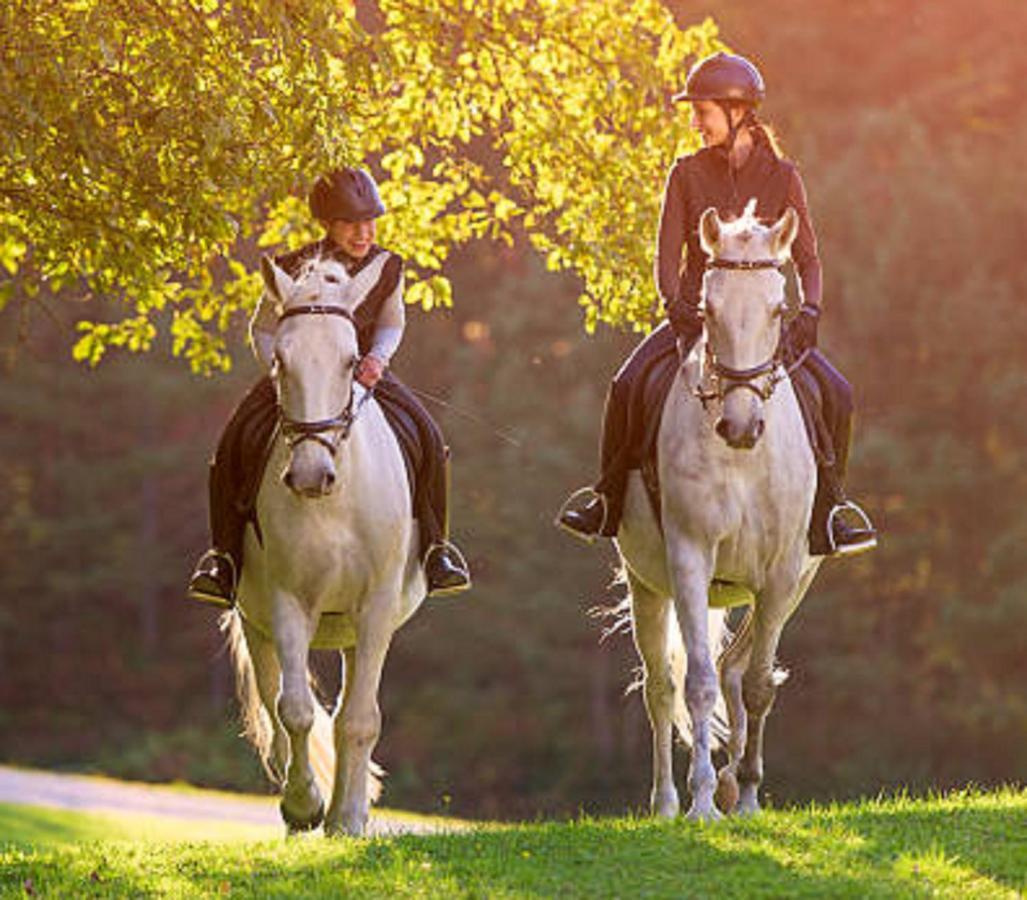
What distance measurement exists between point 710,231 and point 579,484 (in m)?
33.5

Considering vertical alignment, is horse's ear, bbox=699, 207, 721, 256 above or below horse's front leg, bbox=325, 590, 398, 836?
above

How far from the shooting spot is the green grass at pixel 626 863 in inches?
384

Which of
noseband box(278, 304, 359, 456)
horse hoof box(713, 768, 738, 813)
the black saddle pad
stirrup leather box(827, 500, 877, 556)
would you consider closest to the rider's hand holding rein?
noseband box(278, 304, 359, 456)

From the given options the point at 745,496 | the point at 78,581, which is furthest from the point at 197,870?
the point at 78,581

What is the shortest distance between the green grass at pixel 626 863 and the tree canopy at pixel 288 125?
12.7 ft

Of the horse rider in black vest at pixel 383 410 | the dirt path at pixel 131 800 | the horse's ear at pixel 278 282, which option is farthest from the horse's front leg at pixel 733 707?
the dirt path at pixel 131 800

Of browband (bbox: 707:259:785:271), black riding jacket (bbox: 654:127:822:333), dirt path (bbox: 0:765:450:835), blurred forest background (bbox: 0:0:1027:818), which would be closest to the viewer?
browband (bbox: 707:259:785:271)

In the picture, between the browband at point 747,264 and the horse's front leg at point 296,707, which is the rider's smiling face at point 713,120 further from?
the horse's front leg at point 296,707

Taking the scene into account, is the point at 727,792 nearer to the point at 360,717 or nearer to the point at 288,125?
the point at 360,717

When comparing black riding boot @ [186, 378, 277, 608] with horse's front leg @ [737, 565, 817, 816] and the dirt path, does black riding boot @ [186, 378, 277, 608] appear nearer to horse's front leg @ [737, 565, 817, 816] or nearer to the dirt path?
horse's front leg @ [737, 565, 817, 816]

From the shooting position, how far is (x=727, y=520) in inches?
457

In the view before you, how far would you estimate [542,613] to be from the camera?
45.6 m

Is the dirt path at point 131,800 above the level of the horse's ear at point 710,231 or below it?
below

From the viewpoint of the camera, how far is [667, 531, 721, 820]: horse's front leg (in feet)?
37.1
